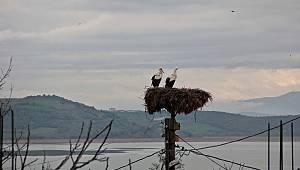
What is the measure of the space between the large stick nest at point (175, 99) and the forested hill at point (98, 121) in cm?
13130

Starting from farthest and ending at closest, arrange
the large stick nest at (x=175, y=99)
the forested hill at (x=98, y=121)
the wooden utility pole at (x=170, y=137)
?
the forested hill at (x=98, y=121) < the wooden utility pole at (x=170, y=137) < the large stick nest at (x=175, y=99)

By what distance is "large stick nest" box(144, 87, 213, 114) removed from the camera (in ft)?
42.3

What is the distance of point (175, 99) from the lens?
12.8 m

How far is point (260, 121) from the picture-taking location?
648 ft

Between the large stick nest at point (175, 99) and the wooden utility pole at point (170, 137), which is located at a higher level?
the large stick nest at point (175, 99)

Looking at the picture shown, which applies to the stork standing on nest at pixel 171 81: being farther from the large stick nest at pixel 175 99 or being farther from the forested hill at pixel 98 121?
the forested hill at pixel 98 121

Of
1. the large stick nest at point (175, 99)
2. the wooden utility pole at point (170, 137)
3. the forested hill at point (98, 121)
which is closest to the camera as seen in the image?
the large stick nest at point (175, 99)

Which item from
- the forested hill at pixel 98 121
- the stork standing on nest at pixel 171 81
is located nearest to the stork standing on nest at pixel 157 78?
the stork standing on nest at pixel 171 81

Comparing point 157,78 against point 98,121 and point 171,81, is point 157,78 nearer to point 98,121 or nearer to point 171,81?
point 171,81

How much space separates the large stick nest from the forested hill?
131304 millimetres

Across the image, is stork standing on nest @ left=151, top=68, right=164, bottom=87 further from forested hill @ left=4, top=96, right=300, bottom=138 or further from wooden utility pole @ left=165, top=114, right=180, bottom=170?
forested hill @ left=4, top=96, right=300, bottom=138

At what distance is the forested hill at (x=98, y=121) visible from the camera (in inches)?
6314

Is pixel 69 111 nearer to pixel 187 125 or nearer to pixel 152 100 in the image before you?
pixel 187 125

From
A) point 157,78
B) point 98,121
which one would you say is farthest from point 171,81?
point 98,121
